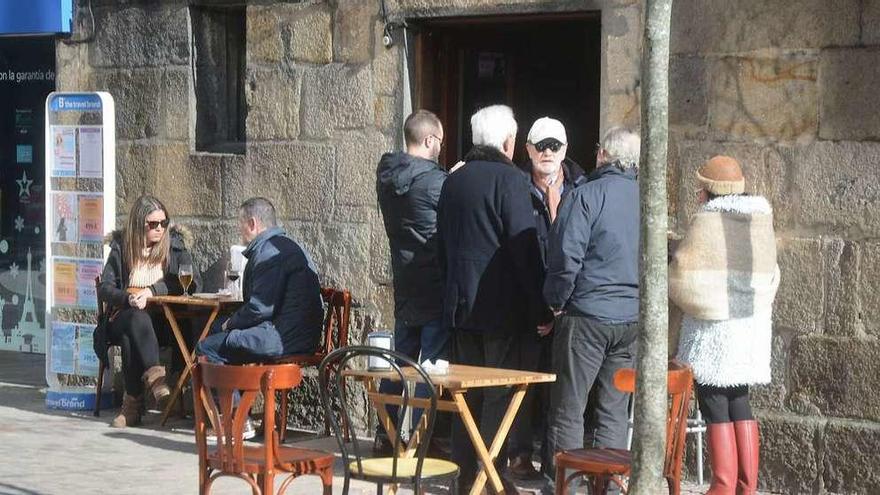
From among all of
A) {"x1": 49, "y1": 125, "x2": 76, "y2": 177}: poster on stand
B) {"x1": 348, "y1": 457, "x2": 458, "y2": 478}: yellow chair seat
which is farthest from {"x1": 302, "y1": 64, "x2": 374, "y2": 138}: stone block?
{"x1": 348, "y1": 457, "x2": 458, "y2": 478}: yellow chair seat

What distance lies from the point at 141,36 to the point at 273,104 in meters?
1.24

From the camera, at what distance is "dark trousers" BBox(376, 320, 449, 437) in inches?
325

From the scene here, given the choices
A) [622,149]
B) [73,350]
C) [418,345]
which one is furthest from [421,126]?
[73,350]

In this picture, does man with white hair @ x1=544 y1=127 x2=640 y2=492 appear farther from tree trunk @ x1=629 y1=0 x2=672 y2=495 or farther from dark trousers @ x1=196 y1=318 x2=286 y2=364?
dark trousers @ x1=196 y1=318 x2=286 y2=364

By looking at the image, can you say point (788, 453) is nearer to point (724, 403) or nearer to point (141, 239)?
point (724, 403)

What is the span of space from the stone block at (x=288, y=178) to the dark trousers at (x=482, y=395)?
2.45 m

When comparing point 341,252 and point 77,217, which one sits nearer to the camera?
point 341,252

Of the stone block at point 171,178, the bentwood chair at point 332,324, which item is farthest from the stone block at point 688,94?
the stone block at point 171,178

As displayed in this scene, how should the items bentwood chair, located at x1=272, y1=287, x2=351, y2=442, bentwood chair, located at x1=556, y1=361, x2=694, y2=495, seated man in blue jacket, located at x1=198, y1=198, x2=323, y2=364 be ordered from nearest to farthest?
bentwood chair, located at x1=556, y1=361, x2=694, y2=495 → seated man in blue jacket, located at x1=198, y1=198, x2=323, y2=364 → bentwood chair, located at x1=272, y1=287, x2=351, y2=442

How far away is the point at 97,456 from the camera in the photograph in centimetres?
876

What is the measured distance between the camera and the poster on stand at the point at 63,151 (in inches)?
413

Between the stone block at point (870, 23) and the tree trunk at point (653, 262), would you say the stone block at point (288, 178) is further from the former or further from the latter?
the tree trunk at point (653, 262)

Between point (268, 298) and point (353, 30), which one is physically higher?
point (353, 30)

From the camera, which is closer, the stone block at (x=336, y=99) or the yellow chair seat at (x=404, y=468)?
the yellow chair seat at (x=404, y=468)
